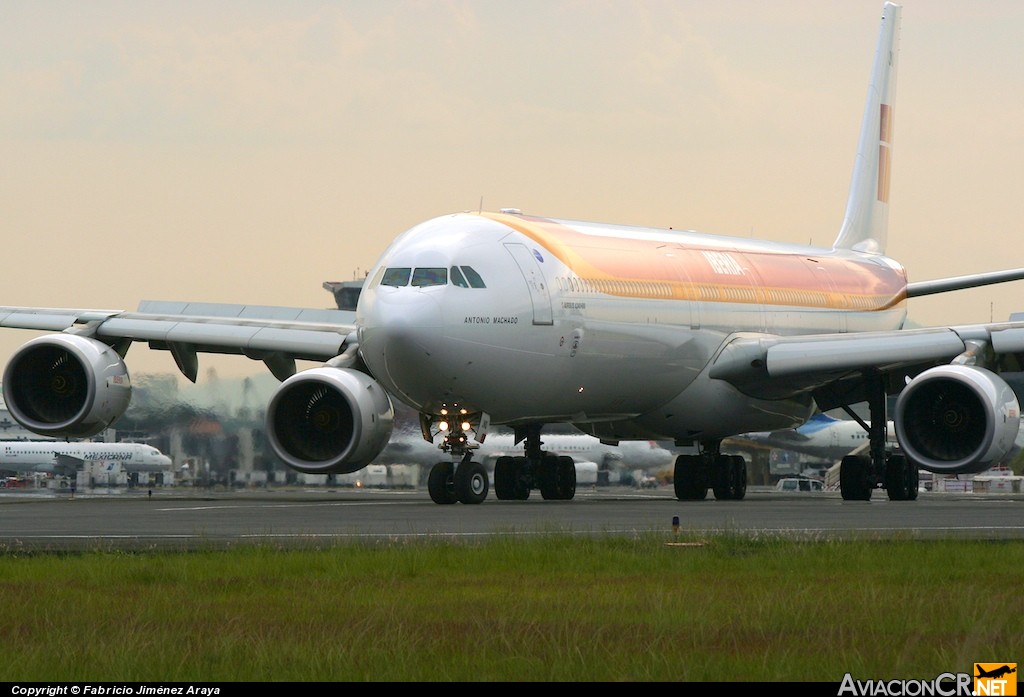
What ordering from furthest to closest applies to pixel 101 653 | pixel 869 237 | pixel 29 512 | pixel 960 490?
pixel 960 490, pixel 869 237, pixel 29 512, pixel 101 653

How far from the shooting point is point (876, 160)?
A: 38.8 meters

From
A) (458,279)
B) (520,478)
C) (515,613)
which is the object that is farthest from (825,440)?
(515,613)

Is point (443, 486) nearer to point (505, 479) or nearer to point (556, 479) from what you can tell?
point (505, 479)

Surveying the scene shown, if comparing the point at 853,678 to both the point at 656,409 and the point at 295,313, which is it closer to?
the point at 656,409

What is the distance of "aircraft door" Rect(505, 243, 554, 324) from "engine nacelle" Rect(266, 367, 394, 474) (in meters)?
2.55


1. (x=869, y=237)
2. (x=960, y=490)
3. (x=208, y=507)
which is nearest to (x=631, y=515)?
(x=208, y=507)

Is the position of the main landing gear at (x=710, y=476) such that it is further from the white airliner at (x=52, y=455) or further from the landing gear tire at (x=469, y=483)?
the white airliner at (x=52, y=455)

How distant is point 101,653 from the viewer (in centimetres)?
820

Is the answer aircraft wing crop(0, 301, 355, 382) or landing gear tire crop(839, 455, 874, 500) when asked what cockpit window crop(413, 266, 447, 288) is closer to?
aircraft wing crop(0, 301, 355, 382)

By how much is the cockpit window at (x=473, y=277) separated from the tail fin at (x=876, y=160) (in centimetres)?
1506

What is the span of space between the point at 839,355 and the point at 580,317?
178 inches

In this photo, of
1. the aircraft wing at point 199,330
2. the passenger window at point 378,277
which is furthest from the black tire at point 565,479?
the passenger window at point 378,277

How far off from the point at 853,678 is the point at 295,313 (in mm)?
24147

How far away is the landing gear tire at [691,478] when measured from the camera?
30.8m
